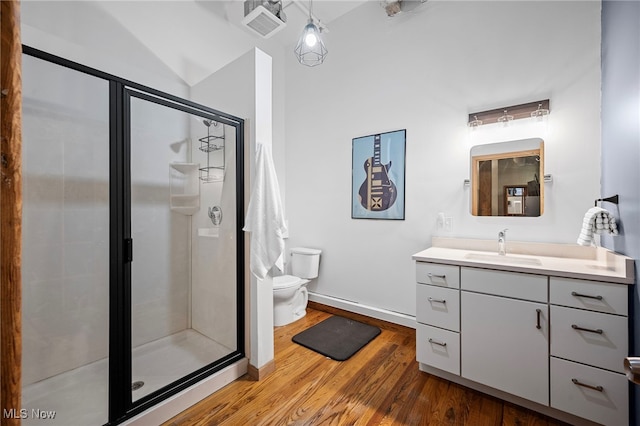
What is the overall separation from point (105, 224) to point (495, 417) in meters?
2.76

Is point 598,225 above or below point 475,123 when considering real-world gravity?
below

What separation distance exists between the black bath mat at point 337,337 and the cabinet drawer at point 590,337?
4.44 ft

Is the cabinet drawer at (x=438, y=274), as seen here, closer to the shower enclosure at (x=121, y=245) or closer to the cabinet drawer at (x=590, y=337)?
the cabinet drawer at (x=590, y=337)

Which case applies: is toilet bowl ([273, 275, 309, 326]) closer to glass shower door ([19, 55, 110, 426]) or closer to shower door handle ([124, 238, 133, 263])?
glass shower door ([19, 55, 110, 426])

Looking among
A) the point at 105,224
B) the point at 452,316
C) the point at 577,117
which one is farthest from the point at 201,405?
the point at 577,117

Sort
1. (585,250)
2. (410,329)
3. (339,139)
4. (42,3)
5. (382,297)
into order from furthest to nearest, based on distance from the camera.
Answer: (339,139) → (382,297) → (410,329) → (585,250) → (42,3)

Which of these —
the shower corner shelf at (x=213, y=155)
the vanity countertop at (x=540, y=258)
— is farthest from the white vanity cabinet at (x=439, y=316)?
the shower corner shelf at (x=213, y=155)

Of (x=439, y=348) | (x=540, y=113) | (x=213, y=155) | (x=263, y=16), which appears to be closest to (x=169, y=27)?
(x=263, y=16)

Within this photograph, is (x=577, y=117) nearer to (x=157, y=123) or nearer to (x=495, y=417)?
(x=495, y=417)

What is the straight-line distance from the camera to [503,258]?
190cm

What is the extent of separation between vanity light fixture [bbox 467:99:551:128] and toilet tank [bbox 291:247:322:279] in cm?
197

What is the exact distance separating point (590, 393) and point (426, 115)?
2.14 m

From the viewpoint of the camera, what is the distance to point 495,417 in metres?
1.58

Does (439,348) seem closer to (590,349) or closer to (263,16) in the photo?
(590,349)
